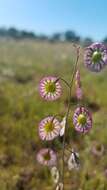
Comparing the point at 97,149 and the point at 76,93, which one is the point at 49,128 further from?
the point at 97,149

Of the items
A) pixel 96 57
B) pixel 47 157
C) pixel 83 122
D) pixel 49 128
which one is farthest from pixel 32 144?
pixel 96 57

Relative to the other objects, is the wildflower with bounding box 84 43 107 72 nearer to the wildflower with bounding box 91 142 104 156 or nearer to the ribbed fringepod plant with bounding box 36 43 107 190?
the ribbed fringepod plant with bounding box 36 43 107 190

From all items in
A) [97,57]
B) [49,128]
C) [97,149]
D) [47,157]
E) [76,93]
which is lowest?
[97,149]

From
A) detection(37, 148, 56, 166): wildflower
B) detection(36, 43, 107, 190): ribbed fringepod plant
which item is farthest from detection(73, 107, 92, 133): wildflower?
detection(37, 148, 56, 166): wildflower

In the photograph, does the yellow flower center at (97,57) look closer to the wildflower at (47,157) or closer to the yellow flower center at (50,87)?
the yellow flower center at (50,87)

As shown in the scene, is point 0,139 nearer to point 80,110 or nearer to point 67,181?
point 67,181

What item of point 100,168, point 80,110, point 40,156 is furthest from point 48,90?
point 100,168

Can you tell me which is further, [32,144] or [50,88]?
[32,144]
